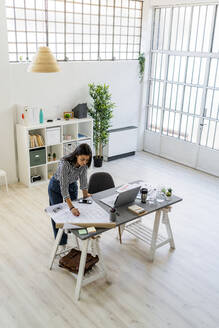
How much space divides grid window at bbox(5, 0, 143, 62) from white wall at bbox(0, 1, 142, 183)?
27cm

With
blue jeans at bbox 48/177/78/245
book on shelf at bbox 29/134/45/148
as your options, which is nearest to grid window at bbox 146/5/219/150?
book on shelf at bbox 29/134/45/148

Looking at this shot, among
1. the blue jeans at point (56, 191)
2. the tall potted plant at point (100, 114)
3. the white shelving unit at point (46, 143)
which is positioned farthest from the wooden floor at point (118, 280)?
the tall potted plant at point (100, 114)

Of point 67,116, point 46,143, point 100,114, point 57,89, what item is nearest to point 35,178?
point 46,143

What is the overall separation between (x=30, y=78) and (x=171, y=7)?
3746 mm

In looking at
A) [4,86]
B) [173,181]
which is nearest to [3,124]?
[4,86]

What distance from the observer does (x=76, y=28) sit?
23.3 feet

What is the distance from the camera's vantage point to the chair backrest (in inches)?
187

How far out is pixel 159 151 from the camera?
887 centimetres

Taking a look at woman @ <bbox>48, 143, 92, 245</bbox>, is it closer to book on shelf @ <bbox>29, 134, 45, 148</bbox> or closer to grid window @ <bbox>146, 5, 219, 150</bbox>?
book on shelf @ <bbox>29, 134, 45, 148</bbox>

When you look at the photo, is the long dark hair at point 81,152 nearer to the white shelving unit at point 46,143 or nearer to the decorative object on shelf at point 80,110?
the white shelving unit at point 46,143

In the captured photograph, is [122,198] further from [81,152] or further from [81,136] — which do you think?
[81,136]

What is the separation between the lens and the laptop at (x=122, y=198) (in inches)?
161

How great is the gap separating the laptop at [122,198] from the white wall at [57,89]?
3.08 meters

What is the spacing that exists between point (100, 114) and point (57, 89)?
3.57 ft
